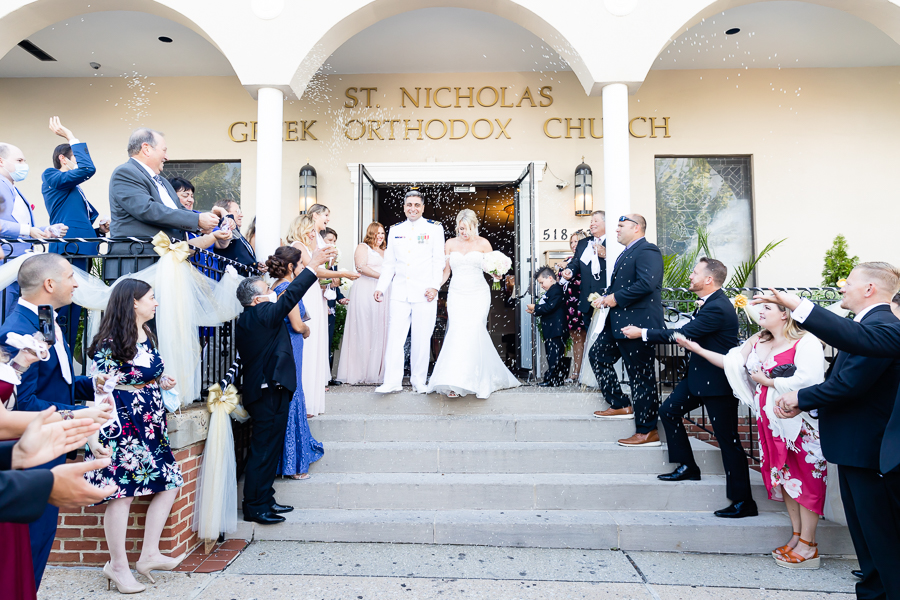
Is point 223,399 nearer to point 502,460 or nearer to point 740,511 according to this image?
point 502,460

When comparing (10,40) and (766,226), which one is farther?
(766,226)

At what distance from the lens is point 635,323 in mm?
5262

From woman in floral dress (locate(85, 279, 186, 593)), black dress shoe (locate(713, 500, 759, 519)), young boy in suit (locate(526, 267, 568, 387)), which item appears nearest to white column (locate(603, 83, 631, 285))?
young boy in suit (locate(526, 267, 568, 387))

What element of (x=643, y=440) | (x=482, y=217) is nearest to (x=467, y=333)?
(x=643, y=440)

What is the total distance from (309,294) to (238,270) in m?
0.69

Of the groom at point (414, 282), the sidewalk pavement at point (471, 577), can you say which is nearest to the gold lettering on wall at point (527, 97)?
the groom at point (414, 282)

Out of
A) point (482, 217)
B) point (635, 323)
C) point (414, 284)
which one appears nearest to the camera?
point (635, 323)

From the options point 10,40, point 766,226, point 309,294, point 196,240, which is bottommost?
point 309,294

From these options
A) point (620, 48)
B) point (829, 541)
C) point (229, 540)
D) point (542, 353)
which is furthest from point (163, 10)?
point (829, 541)

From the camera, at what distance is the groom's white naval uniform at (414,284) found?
20.1 ft

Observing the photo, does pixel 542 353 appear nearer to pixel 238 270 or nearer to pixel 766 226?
pixel 766 226

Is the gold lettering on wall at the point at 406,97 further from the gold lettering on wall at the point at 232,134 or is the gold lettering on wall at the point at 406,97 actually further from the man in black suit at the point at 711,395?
the man in black suit at the point at 711,395

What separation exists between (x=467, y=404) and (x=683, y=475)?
6.73 ft

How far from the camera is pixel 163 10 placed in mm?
6371
